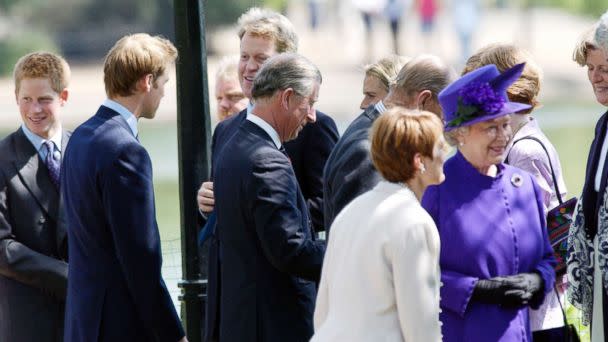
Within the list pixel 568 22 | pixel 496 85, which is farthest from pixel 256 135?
pixel 568 22

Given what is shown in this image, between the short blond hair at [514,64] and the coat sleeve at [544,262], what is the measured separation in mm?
629

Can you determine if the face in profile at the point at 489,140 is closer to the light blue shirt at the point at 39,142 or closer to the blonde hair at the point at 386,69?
the blonde hair at the point at 386,69

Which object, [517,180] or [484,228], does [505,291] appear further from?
[517,180]

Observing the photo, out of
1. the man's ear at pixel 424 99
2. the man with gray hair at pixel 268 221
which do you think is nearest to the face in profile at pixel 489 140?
the man's ear at pixel 424 99

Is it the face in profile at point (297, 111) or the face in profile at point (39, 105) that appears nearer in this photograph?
the face in profile at point (297, 111)

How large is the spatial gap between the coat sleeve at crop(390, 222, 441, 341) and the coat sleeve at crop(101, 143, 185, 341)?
4.55ft

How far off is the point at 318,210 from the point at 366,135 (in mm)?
981

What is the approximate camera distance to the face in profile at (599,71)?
5.71m

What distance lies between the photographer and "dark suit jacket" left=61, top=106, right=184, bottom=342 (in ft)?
17.8

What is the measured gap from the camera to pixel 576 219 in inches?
219

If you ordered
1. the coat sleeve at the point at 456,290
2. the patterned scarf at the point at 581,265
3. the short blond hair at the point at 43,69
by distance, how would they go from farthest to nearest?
the short blond hair at the point at 43,69
the patterned scarf at the point at 581,265
the coat sleeve at the point at 456,290

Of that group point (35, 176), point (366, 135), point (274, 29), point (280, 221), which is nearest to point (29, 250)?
point (35, 176)

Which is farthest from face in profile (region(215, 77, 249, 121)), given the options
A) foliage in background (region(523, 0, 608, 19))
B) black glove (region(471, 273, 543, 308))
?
foliage in background (region(523, 0, 608, 19))

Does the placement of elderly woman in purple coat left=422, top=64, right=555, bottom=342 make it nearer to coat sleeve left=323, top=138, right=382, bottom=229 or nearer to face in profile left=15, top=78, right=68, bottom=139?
coat sleeve left=323, top=138, right=382, bottom=229
